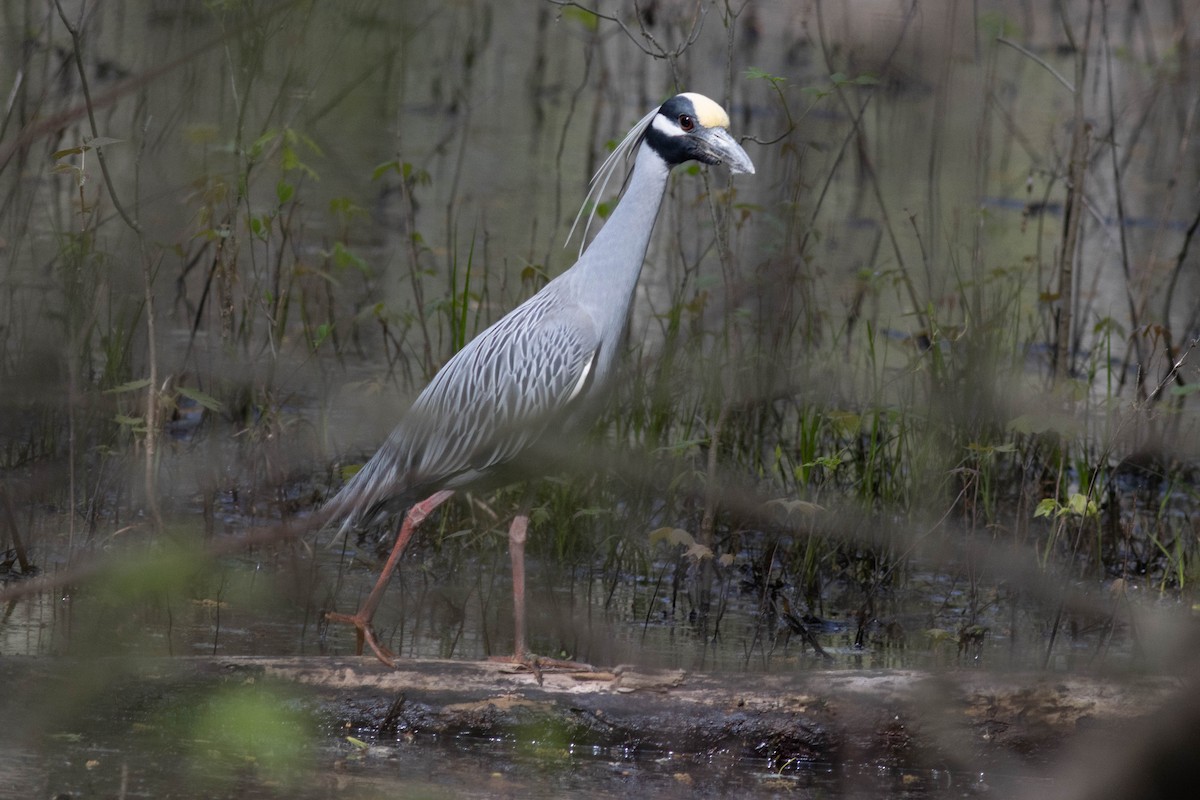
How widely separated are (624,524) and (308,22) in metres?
3.86

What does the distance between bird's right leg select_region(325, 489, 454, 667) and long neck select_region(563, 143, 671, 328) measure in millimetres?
763

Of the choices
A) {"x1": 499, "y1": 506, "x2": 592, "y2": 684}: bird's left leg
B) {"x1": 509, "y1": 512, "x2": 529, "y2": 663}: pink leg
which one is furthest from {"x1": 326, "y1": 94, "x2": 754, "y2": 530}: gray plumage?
{"x1": 499, "y1": 506, "x2": 592, "y2": 684}: bird's left leg

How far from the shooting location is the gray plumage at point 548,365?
4414mm

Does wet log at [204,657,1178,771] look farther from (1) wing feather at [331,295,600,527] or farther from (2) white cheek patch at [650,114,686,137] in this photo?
(2) white cheek patch at [650,114,686,137]

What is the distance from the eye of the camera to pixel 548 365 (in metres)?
4.43

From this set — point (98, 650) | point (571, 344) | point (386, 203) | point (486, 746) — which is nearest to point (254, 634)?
point (486, 746)

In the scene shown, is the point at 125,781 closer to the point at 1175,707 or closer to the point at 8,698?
the point at 8,698

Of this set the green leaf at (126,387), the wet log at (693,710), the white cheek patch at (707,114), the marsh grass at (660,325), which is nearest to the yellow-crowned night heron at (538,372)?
the white cheek patch at (707,114)

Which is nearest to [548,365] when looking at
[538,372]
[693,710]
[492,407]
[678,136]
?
[538,372]

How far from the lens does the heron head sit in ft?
13.9

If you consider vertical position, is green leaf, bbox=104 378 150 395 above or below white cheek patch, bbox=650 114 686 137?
below

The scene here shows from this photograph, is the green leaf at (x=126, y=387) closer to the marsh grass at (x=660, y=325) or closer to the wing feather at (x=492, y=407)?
the marsh grass at (x=660, y=325)

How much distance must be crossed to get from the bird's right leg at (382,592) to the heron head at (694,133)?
1259mm

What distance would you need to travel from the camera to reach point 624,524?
204 inches
